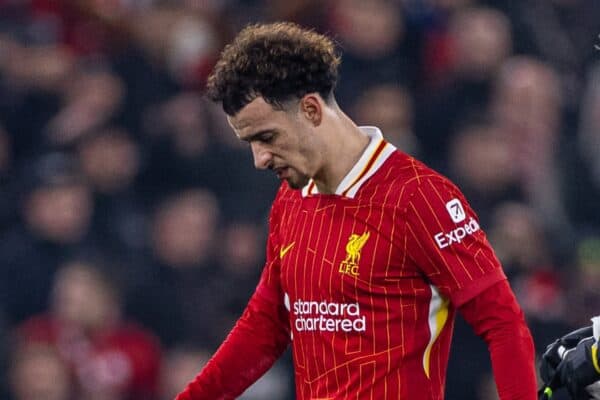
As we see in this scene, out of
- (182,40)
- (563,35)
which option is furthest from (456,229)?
(563,35)

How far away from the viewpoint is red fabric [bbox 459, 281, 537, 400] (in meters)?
3.75

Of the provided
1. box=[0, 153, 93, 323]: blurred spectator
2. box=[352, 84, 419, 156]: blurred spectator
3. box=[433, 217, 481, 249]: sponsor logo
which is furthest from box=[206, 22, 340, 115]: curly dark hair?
box=[352, 84, 419, 156]: blurred spectator

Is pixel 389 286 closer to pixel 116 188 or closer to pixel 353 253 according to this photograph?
pixel 353 253

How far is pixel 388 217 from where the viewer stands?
3889mm

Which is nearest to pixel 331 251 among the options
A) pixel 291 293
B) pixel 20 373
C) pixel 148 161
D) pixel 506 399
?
pixel 291 293

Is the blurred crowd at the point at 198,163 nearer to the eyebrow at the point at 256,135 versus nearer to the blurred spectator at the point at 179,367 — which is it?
the blurred spectator at the point at 179,367

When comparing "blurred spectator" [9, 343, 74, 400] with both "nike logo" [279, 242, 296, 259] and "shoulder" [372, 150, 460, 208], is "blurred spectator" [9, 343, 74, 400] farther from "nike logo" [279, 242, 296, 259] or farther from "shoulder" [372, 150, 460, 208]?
"shoulder" [372, 150, 460, 208]

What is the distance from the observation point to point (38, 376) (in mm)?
6496

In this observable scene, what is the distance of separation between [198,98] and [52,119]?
74cm

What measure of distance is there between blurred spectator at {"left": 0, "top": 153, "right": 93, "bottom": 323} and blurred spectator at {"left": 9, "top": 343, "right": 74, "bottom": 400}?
1.19ft

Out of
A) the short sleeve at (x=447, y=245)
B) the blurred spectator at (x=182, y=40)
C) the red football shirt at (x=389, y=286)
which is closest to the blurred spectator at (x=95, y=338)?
the blurred spectator at (x=182, y=40)

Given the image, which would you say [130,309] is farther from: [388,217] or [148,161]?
[388,217]

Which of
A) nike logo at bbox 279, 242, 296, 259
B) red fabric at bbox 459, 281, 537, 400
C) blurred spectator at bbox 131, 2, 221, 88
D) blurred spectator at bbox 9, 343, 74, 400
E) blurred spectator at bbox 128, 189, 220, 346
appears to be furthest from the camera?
blurred spectator at bbox 131, 2, 221, 88

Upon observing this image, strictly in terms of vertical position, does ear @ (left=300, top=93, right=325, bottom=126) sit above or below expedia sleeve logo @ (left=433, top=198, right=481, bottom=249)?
above
